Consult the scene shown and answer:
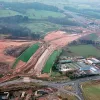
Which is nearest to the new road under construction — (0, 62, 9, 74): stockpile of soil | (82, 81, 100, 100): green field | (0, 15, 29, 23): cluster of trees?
(0, 62, 9, 74): stockpile of soil

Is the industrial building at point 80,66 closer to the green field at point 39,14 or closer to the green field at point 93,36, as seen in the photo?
the green field at point 93,36

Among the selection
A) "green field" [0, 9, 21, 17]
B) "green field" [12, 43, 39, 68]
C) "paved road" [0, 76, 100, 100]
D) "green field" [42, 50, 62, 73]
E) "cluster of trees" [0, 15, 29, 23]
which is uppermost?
"green field" [0, 9, 21, 17]

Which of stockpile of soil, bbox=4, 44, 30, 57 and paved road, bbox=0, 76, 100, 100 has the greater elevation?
stockpile of soil, bbox=4, 44, 30, 57

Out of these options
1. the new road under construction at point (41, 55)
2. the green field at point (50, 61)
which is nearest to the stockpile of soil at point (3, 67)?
the new road under construction at point (41, 55)

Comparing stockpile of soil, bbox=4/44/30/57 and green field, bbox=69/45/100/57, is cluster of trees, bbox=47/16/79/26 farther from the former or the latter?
stockpile of soil, bbox=4/44/30/57

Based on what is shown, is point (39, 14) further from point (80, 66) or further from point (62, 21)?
point (80, 66)

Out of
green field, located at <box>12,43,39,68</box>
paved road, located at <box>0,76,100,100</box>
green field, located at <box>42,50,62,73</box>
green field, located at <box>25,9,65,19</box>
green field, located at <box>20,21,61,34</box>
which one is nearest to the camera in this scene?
paved road, located at <box>0,76,100,100</box>

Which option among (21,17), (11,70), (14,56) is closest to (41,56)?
→ (14,56)
